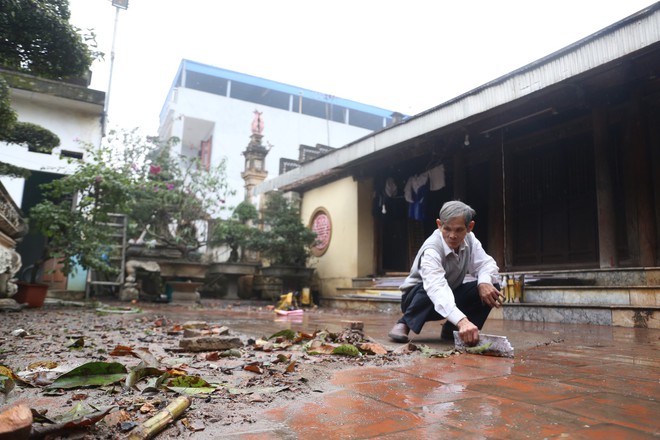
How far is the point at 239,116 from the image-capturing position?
79.2ft

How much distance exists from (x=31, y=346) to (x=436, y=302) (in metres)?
2.41

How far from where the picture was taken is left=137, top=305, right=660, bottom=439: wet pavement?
1.19 m

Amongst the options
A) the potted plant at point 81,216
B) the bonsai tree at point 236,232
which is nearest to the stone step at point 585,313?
the potted plant at point 81,216

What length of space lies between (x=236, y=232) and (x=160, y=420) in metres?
10.4

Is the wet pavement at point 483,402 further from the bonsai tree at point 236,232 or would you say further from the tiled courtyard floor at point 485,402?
the bonsai tree at point 236,232

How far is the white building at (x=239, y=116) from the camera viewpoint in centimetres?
2316

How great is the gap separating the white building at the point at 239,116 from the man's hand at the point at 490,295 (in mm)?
19646

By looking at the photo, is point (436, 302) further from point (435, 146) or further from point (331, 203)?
point (331, 203)

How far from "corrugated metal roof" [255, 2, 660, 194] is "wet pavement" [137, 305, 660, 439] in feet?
12.0

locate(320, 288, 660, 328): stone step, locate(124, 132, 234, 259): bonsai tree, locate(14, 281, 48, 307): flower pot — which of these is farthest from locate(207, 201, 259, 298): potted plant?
locate(320, 288, 660, 328): stone step

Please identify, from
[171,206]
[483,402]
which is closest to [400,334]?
[483,402]

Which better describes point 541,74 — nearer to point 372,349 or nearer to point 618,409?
point 372,349

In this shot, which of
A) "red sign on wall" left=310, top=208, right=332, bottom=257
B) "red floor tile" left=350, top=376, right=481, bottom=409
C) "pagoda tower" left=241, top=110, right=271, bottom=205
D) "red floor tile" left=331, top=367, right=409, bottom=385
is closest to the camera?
"red floor tile" left=350, top=376, right=481, bottom=409

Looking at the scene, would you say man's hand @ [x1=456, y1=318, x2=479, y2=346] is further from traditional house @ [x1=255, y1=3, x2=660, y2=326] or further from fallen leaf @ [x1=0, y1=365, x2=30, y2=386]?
traditional house @ [x1=255, y1=3, x2=660, y2=326]
